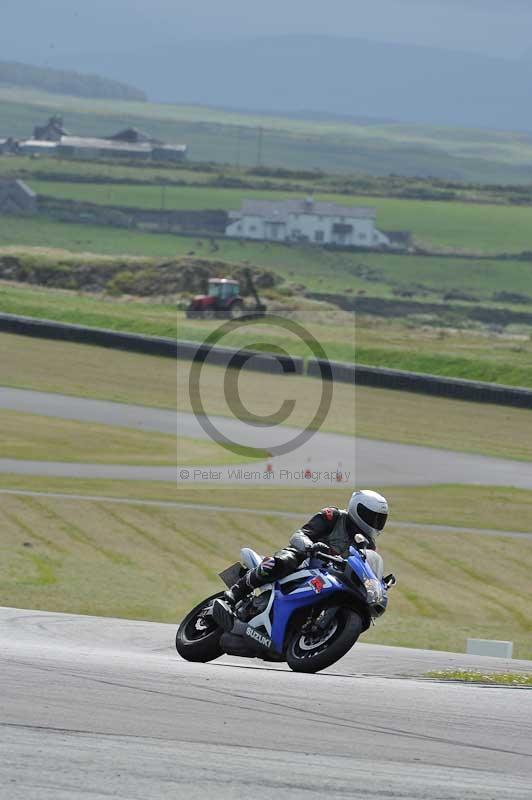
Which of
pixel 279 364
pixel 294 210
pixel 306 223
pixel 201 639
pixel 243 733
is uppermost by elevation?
pixel 243 733

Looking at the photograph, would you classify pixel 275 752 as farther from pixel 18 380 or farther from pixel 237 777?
pixel 18 380

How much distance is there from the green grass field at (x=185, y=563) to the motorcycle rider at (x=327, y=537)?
23.0 feet

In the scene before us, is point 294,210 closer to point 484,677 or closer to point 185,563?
point 185,563

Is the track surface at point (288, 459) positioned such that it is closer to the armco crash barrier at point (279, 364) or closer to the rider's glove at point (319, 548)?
the armco crash barrier at point (279, 364)

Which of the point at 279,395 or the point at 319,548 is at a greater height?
the point at 319,548

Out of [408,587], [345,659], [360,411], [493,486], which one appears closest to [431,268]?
[360,411]

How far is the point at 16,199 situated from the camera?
6540 inches

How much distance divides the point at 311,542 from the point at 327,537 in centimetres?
29

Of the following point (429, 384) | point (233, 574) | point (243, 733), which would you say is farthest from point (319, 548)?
point (429, 384)

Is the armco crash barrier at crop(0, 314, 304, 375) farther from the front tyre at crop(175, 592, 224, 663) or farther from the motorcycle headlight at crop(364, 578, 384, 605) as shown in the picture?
the motorcycle headlight at crop(364, 578, 384, 605)

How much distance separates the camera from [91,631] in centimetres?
1616

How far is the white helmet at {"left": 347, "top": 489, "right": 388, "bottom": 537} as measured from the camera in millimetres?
12492

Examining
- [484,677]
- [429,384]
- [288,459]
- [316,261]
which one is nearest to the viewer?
[484,677]

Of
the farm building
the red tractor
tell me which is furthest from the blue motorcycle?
the farm building
